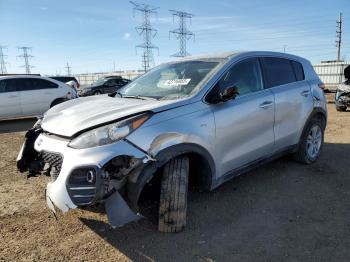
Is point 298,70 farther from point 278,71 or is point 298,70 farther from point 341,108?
point 341,108

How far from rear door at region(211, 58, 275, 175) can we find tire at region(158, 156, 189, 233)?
533 mm

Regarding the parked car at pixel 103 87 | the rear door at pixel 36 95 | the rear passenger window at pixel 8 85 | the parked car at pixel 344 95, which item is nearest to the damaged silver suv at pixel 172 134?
the parked car at pixel 344 95

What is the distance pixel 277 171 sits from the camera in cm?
502

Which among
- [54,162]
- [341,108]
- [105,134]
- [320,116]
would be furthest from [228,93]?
[341,108]

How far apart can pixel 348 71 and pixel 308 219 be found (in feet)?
34.2

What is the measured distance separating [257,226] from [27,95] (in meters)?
10.2

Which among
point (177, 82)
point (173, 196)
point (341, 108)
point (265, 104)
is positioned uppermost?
point (177, 82)

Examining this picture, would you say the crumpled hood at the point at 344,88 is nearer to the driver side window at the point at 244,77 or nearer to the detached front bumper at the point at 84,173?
the driver side window at the point at 244,77

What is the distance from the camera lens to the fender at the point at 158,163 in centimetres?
286

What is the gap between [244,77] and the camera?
159 inches

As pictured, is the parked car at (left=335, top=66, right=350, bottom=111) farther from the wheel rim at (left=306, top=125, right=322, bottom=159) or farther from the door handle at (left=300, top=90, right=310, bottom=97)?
the door handle at (left=300, top=90, right=310, bottom=97)

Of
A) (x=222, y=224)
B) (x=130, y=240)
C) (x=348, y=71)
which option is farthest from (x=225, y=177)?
(x=348, y=71)

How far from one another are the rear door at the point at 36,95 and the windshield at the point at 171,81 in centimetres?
804

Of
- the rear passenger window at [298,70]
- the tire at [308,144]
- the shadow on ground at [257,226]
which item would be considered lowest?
the shadow on ground at [257,226]
